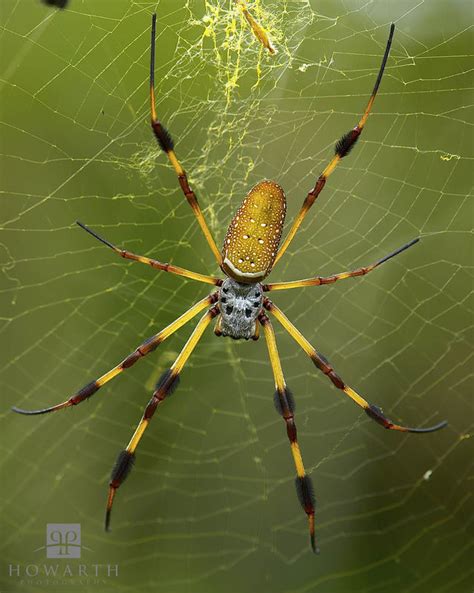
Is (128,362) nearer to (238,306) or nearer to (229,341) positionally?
(238,306)

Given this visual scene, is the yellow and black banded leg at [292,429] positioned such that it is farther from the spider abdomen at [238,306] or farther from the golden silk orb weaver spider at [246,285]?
the spider abdomen at [238,306]

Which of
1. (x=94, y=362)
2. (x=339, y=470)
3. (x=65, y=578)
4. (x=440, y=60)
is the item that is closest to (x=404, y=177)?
(x=440, y=60)

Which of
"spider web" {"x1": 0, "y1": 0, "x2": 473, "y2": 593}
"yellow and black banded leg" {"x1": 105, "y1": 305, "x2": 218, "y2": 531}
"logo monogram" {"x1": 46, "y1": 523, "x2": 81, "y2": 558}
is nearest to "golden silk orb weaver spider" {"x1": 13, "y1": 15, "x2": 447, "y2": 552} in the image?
"yellow and black banded leg" {"x1": 105, "y1": 305, "x2": 218, "y2": 531}

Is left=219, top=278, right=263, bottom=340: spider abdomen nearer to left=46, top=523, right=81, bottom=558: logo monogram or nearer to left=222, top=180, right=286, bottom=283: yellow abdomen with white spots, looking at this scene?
left=222, top=180, right=286, bottom=283: yellow abdomen with white spots

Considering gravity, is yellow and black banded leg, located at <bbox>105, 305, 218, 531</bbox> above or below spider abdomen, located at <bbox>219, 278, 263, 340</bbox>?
below

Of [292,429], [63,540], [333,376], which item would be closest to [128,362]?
[292,429]

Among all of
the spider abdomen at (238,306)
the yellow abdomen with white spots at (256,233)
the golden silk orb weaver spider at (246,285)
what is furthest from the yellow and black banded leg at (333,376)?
the yellow abdomen with white spots at (256,233)
